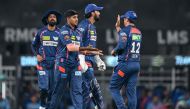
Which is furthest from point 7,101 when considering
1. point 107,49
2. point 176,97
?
point 176,97

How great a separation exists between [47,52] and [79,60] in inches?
57.9

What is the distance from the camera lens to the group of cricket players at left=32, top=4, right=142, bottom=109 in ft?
60.2

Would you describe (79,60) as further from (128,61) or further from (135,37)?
(135,37)

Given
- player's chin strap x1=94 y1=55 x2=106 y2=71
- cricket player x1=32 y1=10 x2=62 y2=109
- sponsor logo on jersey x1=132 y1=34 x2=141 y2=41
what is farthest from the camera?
cricket player x1=32 y1=10 x2=62 y2=109

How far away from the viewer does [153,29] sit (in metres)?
25.8

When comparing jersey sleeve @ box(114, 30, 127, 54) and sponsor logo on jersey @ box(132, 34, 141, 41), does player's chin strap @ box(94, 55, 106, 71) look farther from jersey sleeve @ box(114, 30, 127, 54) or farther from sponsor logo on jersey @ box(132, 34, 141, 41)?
sponsor logo on jersey @ box(132, 34, 141, 41)

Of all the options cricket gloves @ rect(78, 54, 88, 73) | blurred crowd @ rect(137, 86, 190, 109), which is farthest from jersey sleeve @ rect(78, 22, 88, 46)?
blurred crowd @ rect(137, 86, 190, 109)

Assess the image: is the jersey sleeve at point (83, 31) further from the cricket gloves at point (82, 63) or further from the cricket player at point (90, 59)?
the cricket gloves at point (82, 63)

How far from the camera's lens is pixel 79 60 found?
1866cm

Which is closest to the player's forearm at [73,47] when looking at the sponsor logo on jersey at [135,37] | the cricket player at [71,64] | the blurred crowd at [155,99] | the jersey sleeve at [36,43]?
the cricket player at [71,64]

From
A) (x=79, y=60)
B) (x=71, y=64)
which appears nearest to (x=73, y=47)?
(x=71, y=64)

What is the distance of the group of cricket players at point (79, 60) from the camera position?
18359 mm

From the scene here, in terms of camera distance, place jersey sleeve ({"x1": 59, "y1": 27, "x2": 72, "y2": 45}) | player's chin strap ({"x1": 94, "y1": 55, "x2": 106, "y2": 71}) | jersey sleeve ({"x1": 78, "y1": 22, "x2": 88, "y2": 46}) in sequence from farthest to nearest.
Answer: player's chin strap ({"x1": 94, "y1": 55, "x2": 106, "y2": 71})
jersey sleeve ({"x1": 78, "y1": 22, "x2": 88, "y2": 46})
jersey sleeve ({"x1": 59, "y1": 27, "x2": 72, "y2": 45})

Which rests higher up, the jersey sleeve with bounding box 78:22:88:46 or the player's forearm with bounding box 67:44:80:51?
the jersey sleeve with bounding box 78:22:88:46
